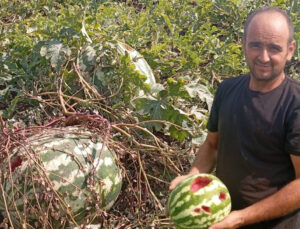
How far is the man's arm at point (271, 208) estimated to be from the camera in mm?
2229

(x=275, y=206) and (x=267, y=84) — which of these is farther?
(x=267, y=84)

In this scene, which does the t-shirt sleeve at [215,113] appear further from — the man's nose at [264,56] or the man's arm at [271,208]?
the man's arm at [271,208]

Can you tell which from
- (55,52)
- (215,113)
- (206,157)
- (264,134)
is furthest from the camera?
(55,52)

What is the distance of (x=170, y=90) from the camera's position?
3424 millimetres

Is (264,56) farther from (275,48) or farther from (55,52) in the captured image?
(55,52)

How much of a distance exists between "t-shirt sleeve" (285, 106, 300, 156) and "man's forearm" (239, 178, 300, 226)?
15 cm

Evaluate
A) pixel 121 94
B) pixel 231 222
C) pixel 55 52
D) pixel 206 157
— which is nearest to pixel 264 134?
pixel 231 222

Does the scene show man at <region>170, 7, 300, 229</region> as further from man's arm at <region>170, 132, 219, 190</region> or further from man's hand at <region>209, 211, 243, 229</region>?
man's arm at <region>170, 132, 219, 190</region>

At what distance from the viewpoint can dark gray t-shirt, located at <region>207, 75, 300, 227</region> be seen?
2252 mm

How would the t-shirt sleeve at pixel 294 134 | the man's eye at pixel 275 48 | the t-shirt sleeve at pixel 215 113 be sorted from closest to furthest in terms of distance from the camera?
1. the t-shirt sleeve at pixel 294 134
2. the man's eye at pixel 275 48
3. the t-shirt sleeve at pixel 215 113

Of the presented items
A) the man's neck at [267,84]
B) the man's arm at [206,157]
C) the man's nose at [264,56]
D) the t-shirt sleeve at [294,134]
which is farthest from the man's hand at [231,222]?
the man's nose at [264,56]

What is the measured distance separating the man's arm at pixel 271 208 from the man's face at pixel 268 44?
41cm

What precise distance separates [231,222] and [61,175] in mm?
1028

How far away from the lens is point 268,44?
2270 mm
